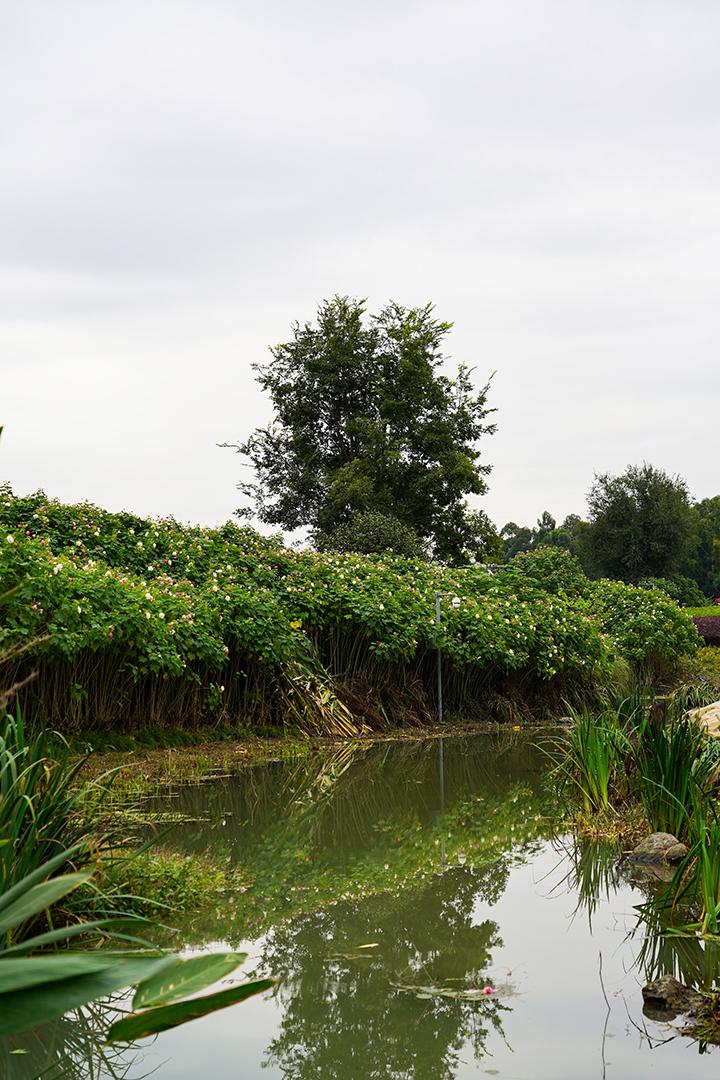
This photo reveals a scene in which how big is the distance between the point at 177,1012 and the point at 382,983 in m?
2.47

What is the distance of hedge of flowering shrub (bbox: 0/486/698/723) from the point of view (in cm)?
796

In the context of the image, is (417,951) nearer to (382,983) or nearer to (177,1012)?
(382,983)

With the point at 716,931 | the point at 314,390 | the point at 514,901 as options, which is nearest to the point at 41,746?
the point at 514,901

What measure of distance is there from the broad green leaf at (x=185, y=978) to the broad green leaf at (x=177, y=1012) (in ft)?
0.19

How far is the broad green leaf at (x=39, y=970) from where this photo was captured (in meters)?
0.82

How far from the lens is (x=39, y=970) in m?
0.82

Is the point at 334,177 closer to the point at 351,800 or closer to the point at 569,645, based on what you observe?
the point at 569,645

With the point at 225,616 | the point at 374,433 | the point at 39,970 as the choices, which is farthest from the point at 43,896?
the point at 374,433

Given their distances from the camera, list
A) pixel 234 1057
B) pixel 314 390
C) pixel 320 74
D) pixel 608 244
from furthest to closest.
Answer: pixel 314 390 < pixel 608 244 < pixel 320 74 < pixel 234 1057

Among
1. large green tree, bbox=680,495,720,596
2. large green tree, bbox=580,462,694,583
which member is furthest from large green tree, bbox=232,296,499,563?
large green tree, bbox=680,495,720,596

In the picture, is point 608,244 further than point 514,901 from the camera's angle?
Yes

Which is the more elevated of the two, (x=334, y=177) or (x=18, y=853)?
(x=334, y=177)

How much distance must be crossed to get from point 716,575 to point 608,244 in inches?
1871

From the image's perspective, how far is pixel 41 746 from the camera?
3.62 m
